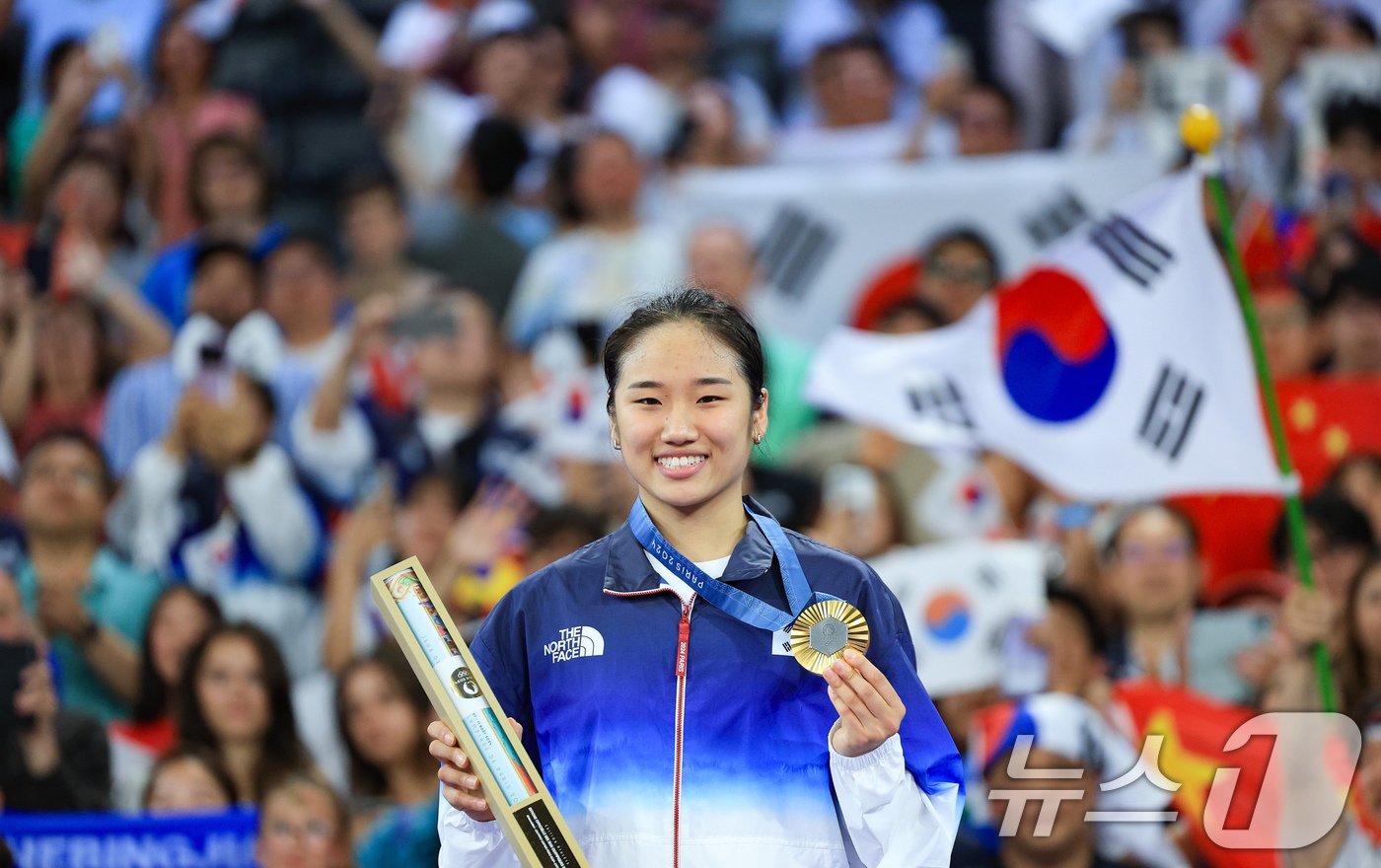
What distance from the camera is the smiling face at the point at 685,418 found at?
10.1 ft

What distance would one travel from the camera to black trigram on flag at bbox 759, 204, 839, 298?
9.12 meters

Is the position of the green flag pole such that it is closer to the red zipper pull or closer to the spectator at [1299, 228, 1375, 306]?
the spectator at [1299, 228, 1375, 306]

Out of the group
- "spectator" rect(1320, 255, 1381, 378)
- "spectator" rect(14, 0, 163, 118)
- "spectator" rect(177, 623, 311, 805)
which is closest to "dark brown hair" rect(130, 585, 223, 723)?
"spectator" rect(177, 623, 311, 805)

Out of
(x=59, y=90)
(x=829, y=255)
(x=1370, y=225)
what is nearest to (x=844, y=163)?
(x=829, y=255)

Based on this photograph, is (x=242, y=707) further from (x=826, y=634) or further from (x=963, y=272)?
(x=826, y=634)

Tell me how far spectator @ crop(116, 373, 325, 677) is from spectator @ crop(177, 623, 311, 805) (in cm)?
70

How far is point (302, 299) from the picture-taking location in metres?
8.92

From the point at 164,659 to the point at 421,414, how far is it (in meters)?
1.72

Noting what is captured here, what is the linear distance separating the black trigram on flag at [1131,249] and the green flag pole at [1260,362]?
224 mm

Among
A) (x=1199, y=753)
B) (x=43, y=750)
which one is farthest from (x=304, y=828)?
(x=1199, y=753)

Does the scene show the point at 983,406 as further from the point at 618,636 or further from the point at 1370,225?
the point at 618,636

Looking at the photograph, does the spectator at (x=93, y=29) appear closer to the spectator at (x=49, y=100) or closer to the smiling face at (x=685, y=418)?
the spectator at (x=49, y=100)

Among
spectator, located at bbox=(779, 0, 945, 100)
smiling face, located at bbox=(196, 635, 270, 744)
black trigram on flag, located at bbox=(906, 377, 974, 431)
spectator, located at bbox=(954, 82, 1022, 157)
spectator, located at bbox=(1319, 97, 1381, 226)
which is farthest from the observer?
spectator, located at bbox=(779, 0, 945, 100)

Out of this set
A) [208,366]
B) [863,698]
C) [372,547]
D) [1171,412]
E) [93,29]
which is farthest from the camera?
[93,29]
